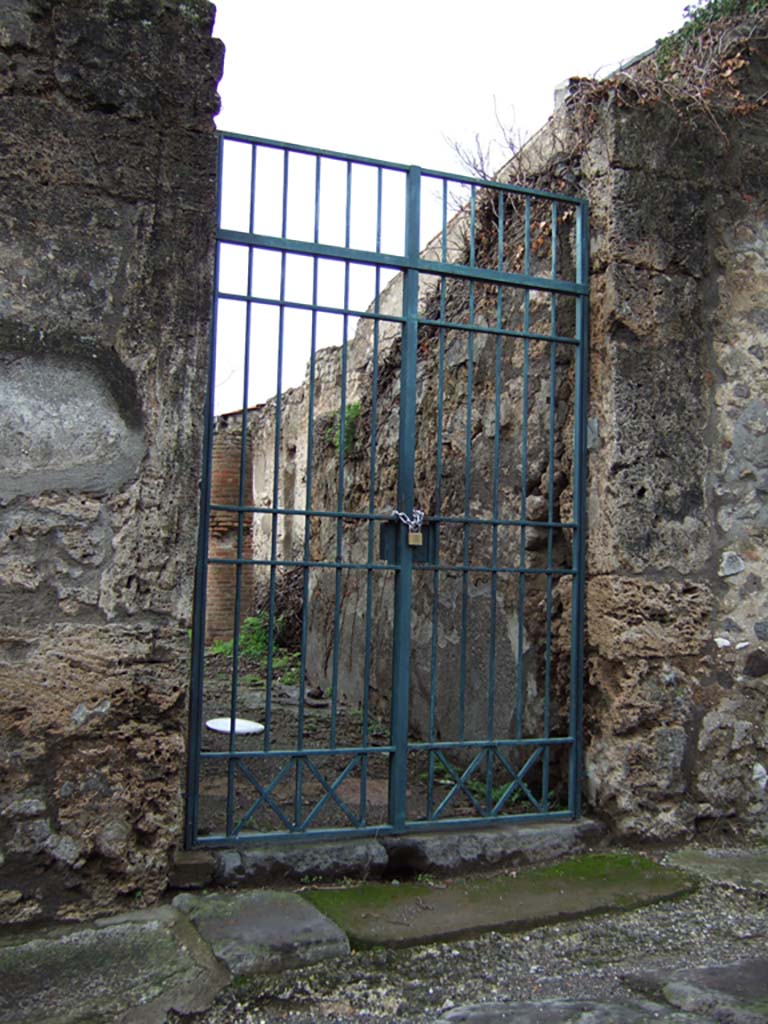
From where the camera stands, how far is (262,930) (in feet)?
9.12

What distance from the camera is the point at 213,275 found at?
10.6 feet

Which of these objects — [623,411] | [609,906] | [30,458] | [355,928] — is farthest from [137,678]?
[623,411]

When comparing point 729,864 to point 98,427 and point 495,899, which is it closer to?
point 495,899

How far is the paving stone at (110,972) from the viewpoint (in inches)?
92.0

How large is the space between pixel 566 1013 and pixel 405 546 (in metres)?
1.73

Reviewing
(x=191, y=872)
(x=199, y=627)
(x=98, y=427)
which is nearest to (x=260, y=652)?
(x=199, y=627)

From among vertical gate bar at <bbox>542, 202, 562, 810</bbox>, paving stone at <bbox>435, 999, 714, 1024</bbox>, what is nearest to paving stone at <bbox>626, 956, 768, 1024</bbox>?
paving stone at <bbox>435, 999, 714, 1024</bbox>

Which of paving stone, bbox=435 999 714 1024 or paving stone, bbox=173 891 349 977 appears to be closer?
paving stone, bbox=435 999 714 1024

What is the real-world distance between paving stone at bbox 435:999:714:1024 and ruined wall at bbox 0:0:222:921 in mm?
1106

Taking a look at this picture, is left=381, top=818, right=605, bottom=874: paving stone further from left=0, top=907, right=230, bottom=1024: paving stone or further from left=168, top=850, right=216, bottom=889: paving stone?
left=0, top=907, right=230, bottom=1024: paving stone

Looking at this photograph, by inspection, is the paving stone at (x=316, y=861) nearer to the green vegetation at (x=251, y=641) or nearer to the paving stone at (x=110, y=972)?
the paving stone at (x=110, y=972)

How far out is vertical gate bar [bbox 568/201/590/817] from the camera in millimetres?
3832

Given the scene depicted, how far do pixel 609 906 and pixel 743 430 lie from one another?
2044mm

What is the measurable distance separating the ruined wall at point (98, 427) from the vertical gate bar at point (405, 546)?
0.86 metres
